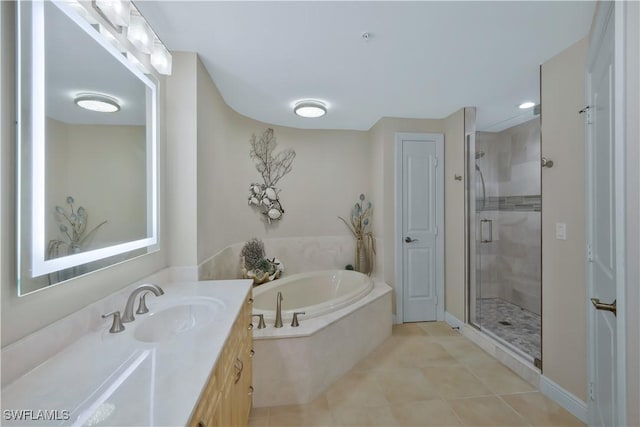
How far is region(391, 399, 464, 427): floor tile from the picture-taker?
1.65m

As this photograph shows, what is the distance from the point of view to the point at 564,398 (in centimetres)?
174

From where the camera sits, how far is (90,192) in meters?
1.04

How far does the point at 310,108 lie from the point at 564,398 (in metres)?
2.91

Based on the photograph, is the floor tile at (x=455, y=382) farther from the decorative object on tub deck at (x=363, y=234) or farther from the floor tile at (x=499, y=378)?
the decorative object on tub deck at (x=363, y=234)

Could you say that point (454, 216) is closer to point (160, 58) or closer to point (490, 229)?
point (490, 229)

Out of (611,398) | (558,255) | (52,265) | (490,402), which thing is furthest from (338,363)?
(52,265)

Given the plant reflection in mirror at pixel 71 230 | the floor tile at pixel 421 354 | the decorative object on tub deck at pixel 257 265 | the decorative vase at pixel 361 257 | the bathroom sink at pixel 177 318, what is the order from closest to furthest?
the plant reflection in mirror at pixel 71 230
the bathroom sink at pixel 177 318
the floor tile at pixel 421 354
the decorative object on tub deck at pixel 257 265
the decorative vase at pixel 361 257

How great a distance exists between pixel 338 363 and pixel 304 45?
2274 millimetres

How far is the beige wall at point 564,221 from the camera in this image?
1632 mm

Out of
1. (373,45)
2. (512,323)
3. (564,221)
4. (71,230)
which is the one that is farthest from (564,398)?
(71,230)

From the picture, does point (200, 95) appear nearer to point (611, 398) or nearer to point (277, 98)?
point (277, 98)

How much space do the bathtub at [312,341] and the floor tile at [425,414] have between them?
20.4 inches

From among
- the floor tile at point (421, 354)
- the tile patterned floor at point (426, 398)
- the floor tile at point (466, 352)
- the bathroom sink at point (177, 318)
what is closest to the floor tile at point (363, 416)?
the tile patterned floor at point (426, 398)

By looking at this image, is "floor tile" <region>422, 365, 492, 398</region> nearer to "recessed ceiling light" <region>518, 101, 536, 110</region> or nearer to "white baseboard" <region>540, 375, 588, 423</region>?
"white baseboard" <region>540, 375, 588, 423</region>
